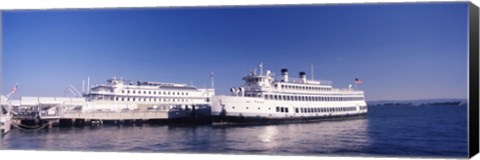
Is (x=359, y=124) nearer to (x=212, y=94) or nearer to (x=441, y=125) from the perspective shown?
(x=441, y=125)

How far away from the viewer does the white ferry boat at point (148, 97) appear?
13.0 m

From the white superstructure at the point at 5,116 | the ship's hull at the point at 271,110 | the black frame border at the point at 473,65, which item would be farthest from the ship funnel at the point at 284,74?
the white superstructure at the point at 5,116

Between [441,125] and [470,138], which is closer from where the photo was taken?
[470,138]

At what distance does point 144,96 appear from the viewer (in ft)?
45.6

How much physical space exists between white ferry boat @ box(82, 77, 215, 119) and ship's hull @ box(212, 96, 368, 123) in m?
0.33

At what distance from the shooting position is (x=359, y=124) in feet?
40.2

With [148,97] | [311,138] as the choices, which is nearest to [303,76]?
[311,138]

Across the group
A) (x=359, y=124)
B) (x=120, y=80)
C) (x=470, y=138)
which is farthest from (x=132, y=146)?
(x=470, y=138)

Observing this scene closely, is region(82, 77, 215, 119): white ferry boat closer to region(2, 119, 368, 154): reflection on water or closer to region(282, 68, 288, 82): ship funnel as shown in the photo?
region(2, 119, 368, 154): reflection on water

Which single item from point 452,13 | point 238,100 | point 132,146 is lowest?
point 132,146

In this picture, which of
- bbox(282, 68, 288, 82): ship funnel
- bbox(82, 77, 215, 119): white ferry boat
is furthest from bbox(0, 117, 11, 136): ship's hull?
bbox(282, 68, 288, 82): ship funnel

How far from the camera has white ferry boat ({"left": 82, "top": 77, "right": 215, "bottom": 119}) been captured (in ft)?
42.7

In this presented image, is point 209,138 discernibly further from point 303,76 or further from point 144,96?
point 144,96

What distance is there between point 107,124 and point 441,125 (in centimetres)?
727
